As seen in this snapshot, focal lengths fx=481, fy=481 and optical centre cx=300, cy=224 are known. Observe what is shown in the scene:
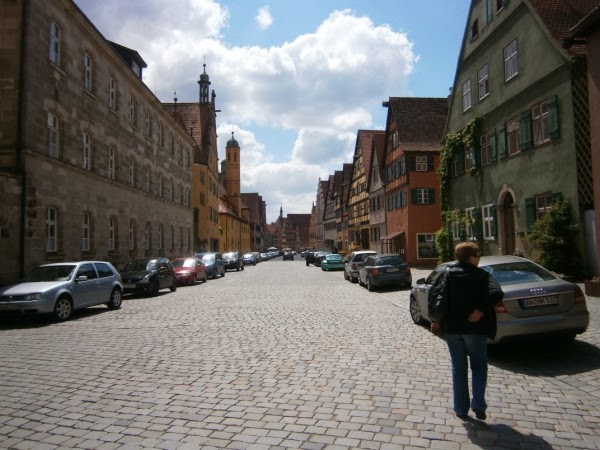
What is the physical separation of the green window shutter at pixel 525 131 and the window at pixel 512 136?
0.81m

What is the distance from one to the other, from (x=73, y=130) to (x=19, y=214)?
18.0 ft

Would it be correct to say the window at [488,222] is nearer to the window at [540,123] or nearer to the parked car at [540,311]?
the window at [540,123]

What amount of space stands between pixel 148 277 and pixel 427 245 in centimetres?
2207

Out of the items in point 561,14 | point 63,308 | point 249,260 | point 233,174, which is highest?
point 233,174

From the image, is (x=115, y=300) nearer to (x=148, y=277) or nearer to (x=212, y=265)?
(x=148, y=277)

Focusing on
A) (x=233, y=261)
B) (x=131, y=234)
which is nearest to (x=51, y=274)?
(x=131, y=234)

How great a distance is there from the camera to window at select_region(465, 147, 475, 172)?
23822 mm

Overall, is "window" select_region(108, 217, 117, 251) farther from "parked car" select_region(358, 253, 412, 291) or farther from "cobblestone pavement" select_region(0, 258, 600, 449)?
"cobblestone pavement" select_region(0, 258, 600, 449)

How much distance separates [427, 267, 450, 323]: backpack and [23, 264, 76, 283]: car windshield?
1096cm

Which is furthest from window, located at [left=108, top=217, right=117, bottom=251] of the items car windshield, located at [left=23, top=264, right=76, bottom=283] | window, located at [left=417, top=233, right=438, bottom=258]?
window, located at [left=417, top=233, right=438, bottom=258]

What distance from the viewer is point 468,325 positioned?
455cm

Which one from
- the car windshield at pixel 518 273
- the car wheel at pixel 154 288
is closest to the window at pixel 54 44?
the car wheel at pixel 154 288

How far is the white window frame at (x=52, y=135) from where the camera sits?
1881 cm

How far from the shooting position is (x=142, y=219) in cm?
2931
